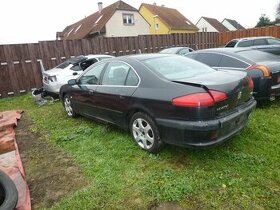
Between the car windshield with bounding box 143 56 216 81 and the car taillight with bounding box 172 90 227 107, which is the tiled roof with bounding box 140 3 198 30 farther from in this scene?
the car taillight with bounding box 172 90 227 107

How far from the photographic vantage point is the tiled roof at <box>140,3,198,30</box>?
39312 millimetres

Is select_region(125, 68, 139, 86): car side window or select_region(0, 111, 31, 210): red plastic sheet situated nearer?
select_region(0, 111, 31, 210): red plastic sheet

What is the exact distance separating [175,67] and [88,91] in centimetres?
199

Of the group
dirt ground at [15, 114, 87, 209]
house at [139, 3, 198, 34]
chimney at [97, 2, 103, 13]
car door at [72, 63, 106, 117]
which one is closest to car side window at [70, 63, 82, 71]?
car door at [72, 63, 106, 117]

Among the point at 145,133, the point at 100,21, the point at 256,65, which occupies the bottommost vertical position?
the point at 145,133

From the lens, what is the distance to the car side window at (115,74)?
4.82 m

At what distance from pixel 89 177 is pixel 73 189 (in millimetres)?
306

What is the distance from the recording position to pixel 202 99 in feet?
11.6

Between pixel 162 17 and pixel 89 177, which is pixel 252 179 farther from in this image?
pixel 162 17

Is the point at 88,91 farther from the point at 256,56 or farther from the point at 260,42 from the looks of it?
the point at 260,42

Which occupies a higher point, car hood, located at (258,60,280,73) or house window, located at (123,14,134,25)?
house window, located at (123,14,134,25)

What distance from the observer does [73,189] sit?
12.3 feet

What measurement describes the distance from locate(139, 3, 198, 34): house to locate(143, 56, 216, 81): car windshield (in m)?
34.6

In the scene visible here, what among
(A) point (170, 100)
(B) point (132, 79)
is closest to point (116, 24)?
(B) point (132, 79)
